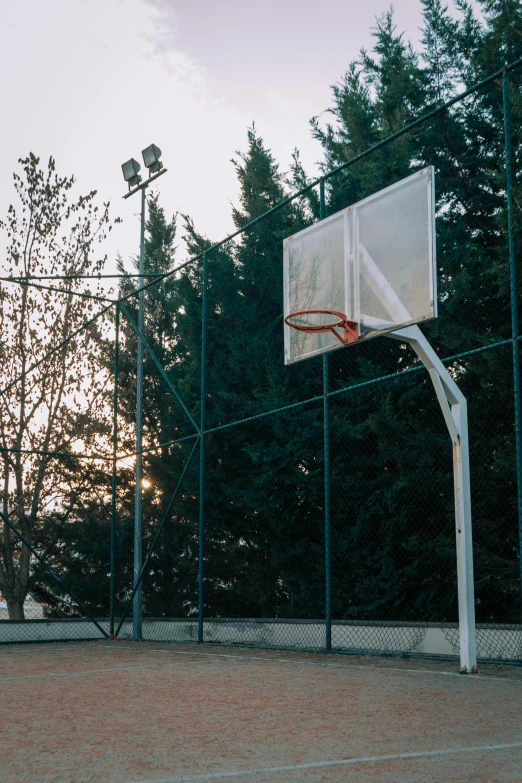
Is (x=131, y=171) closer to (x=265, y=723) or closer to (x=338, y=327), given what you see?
(x=338, y=327)

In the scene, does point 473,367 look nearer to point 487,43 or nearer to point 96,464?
point 487,43

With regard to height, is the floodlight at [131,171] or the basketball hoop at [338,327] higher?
the floodlight at [131,171]

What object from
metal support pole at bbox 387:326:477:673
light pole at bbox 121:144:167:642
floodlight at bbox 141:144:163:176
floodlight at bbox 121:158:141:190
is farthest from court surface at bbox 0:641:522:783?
floodlight at bbox 121:158:141:190

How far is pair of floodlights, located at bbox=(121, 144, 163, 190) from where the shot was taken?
11.5m

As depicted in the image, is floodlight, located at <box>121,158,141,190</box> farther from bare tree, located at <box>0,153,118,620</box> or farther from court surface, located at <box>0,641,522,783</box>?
court surface, located at <box>0,641,522,783</box>

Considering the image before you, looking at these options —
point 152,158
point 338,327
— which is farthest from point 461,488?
point 152,158

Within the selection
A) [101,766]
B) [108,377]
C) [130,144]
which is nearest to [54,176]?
[130,144]

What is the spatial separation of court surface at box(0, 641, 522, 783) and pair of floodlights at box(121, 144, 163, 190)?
7.20 metres

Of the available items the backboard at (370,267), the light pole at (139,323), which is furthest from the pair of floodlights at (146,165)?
the backboard at (370,267)

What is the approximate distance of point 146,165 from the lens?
1151cm

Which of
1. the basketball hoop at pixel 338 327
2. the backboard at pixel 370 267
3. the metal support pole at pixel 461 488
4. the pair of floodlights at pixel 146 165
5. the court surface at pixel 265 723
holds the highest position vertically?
the pair of floodlights at pixel 146 165

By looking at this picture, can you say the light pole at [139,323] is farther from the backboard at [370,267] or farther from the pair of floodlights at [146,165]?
the backboard at [370,267]

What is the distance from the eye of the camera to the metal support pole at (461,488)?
17.1 ft

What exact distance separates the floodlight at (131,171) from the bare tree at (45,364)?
67.4 inches
